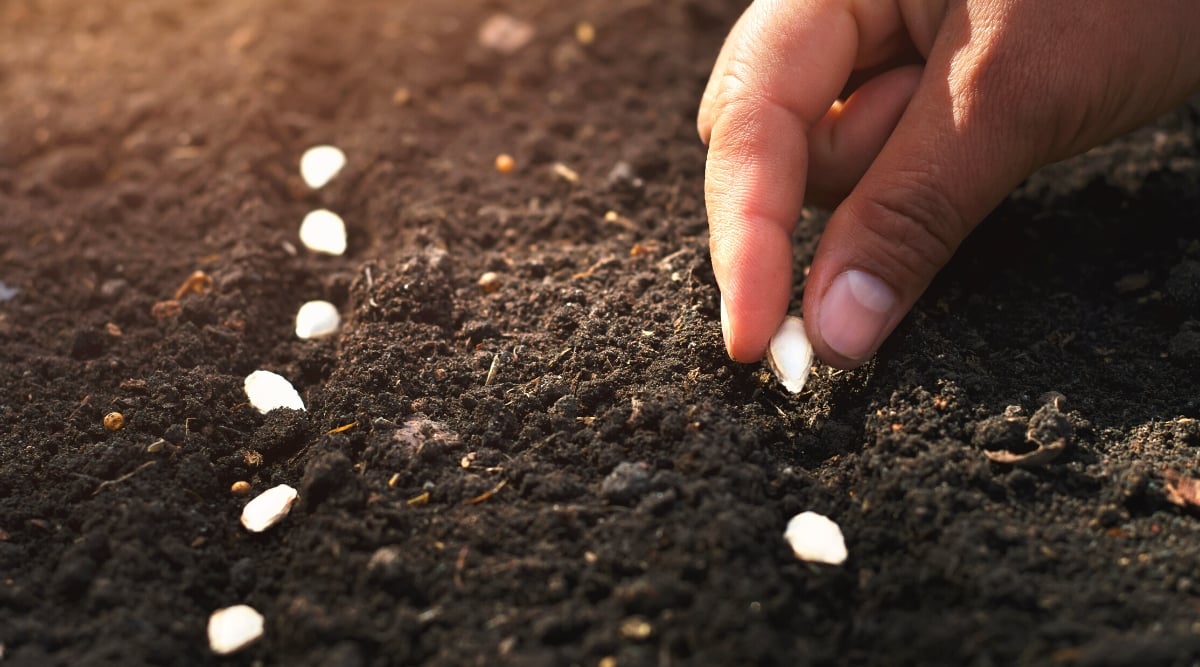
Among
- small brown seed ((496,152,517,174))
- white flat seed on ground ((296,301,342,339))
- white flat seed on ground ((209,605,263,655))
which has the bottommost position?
white flat seed on ground ((209,605,263,655))

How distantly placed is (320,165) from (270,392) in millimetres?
745

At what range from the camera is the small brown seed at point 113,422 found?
159 centimetres

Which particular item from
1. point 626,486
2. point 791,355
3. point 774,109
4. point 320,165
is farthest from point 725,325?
point 320,165

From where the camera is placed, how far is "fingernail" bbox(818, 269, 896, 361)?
4.97 ft

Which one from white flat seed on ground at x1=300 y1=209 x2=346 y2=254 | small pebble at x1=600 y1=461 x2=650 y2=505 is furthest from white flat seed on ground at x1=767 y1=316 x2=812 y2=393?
white flat seed on ground at x1=300 y1=209 x2=346 y2=254

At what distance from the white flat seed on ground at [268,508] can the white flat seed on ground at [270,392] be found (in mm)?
220

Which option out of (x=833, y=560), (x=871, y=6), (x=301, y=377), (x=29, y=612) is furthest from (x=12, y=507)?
(x=871, y=6)

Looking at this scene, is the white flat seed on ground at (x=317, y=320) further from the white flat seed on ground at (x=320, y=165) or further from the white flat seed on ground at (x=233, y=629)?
the white flat seed on ground at (x=233, y=629)

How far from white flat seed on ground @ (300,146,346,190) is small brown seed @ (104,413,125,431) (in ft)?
2.58

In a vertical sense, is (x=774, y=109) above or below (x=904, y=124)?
above

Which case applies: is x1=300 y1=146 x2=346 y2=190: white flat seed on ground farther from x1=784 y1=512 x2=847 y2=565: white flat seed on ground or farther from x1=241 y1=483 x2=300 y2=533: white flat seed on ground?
x1=784 y1=512 x2=847 y2=565: white flat seed on ground

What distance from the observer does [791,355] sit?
1564 mm

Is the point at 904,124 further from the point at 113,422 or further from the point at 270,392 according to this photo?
the point at 113,422

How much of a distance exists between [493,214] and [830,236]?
0.80m
